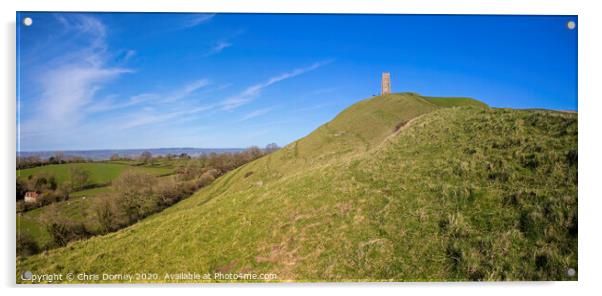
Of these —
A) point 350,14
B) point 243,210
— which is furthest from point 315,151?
point 350,14

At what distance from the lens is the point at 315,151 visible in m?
22.6

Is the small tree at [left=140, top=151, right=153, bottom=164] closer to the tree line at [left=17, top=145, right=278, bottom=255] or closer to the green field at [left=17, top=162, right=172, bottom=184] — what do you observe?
the green field at [left=17, top=162, right=172, bottom=184]

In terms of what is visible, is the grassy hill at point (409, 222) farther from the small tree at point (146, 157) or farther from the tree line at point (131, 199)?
the tree line at point (131, 199)

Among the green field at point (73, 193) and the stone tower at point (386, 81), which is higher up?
the stone tower at point (386, 81)

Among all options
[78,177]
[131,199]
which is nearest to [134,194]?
[131,199]

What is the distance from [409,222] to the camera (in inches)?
263

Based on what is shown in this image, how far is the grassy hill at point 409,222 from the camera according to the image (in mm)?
5922

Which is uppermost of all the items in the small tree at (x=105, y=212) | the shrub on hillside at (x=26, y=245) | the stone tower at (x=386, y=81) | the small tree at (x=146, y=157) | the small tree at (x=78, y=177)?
the stone tower at (x=386, y=81)

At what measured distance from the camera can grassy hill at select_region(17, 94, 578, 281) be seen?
5922 mm

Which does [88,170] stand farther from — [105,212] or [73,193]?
[105,212]

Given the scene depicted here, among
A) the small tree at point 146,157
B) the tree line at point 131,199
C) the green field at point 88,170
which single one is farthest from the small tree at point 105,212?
the small tree at point 146,157

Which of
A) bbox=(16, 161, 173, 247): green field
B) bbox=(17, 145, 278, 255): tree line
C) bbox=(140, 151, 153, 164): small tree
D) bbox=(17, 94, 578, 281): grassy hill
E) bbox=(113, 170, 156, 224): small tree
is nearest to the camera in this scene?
bbox=(17, 94, 578, 281): grassy hill

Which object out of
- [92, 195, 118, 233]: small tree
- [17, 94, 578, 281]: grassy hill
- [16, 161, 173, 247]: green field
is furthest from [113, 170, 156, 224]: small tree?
[17, 94, 578, 281]: grassy hill

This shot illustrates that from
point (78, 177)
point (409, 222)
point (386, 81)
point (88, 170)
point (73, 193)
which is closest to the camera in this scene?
point (409, 222)
